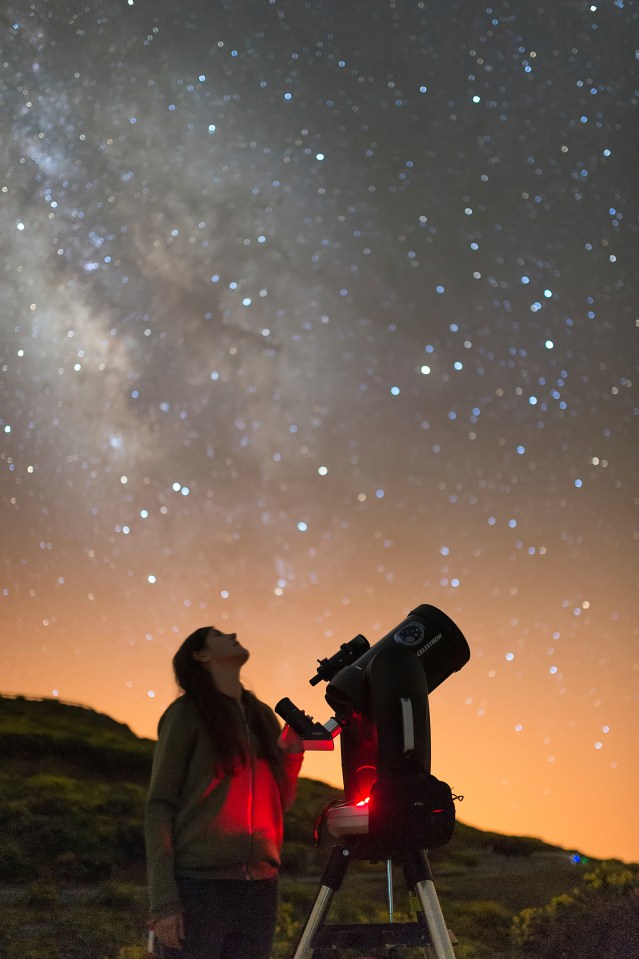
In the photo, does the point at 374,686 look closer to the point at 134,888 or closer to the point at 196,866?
the point at 196,866

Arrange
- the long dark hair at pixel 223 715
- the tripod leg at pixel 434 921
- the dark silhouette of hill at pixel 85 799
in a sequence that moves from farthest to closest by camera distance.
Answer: the dark silhouette of hill at pixel 85 799, the long dark hair at pixel 223 715, the tripod leg at pixel 434 921

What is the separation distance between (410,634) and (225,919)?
0.98 meters

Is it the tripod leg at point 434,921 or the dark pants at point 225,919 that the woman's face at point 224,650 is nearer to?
the dark pants at point 225,919

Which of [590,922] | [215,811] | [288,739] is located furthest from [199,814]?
[590,922]

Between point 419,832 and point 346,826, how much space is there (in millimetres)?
171

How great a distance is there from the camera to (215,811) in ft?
8.41

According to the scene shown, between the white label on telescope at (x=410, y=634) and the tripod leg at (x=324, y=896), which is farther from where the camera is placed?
the white label on telescope at (x=410, y=634)

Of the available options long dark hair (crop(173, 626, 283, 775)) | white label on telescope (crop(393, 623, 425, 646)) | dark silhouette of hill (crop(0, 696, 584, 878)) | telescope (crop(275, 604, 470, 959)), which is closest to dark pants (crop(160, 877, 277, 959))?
long dark hair (crop(173, 626, 283, 775))

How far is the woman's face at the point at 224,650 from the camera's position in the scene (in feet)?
8.87

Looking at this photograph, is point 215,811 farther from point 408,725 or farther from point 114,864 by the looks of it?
point 114,864

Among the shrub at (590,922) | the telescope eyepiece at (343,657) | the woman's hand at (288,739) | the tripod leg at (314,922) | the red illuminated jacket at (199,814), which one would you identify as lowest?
the shrub at (590,922)

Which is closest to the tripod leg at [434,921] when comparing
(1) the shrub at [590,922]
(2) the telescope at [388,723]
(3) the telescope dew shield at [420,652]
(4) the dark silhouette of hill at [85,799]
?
(2) the telescope at [388,723]

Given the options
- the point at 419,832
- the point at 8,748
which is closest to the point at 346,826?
the point at 419,832

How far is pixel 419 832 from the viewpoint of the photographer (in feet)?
6.59
